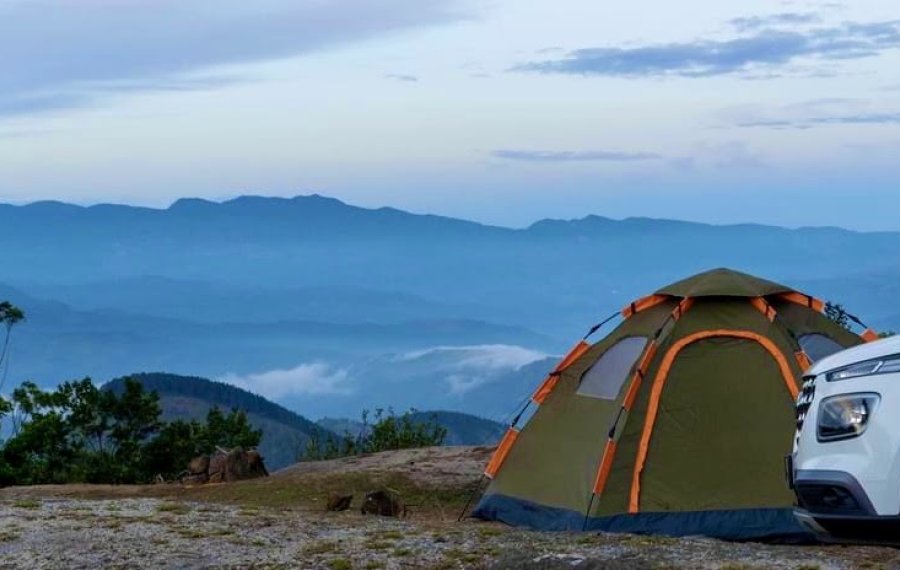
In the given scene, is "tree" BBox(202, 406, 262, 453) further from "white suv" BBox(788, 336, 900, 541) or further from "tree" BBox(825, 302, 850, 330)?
"white suv" BBox(788, 336, 900, 541)

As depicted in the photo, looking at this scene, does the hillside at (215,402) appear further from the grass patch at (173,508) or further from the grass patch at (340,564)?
the grass patch at (340,564)

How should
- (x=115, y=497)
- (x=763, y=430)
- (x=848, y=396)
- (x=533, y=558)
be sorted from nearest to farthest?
(x=848, y=396) < (x=533, y=558) < (x=763, y=430) < (x=115, y=497)

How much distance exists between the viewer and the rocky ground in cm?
1123

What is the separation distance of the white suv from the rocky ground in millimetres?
2006

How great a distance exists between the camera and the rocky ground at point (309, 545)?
36.8ft

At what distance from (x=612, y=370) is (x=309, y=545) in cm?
516

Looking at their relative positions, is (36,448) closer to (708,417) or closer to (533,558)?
(708,417)

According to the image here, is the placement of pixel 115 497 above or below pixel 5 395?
below

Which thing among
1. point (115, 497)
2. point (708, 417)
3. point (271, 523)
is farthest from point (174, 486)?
point (708, 417)

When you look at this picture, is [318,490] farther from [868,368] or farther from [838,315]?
[868,368]

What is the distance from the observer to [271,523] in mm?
14039

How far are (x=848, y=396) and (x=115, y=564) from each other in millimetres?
6438

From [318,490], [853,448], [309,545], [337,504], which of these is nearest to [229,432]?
[318,490]

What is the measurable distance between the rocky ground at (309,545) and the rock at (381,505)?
0.59ft
